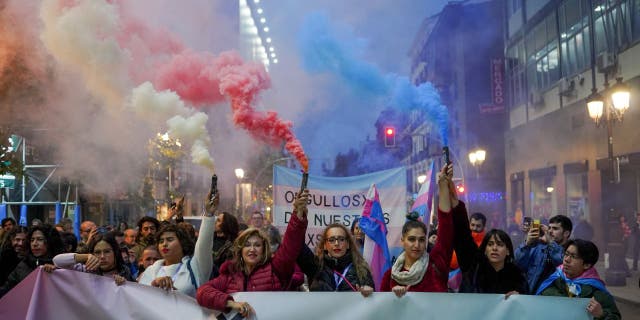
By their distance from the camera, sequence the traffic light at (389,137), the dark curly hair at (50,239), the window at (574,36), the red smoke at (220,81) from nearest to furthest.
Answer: the dark curly hair at (50,239)
the red smoke at (220,81)
the traffic light at (389,137)
the window at (574,36)

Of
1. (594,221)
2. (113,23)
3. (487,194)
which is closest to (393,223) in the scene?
(113,23)

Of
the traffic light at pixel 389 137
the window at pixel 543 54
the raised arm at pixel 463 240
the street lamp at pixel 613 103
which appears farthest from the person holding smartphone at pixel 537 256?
the window at pixel 543 54

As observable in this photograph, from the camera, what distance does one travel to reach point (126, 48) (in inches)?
640

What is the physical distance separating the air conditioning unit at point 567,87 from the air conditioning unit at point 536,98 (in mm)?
2393

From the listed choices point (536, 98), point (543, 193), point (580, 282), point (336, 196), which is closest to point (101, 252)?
point (580, 282)

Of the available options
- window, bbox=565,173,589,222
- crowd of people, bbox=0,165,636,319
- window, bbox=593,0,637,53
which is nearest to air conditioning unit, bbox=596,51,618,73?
window, bbox=593,0,637,53

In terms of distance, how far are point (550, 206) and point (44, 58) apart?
70.5 ft

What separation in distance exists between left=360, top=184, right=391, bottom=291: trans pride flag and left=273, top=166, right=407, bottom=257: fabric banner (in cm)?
139

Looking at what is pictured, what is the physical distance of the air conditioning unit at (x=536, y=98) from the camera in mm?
28984

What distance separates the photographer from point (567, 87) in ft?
84.1

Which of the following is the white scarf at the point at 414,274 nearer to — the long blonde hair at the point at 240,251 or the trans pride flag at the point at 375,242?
the long blonde hair at the point at 240,251

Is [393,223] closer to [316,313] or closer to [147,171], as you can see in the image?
[316,313]

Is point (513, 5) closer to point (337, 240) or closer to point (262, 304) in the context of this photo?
point (337, 240)

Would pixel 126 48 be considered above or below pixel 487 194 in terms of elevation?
above
